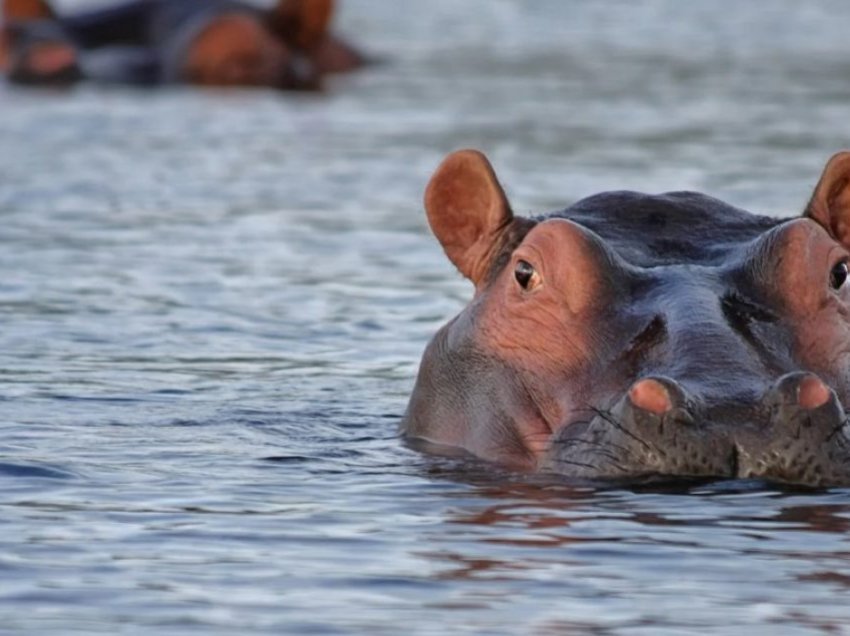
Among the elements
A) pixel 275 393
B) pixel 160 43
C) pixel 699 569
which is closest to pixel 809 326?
pixel 699 569

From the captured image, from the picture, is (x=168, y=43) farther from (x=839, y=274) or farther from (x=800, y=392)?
(x=800, y=392)

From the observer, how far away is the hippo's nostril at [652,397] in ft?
23.8

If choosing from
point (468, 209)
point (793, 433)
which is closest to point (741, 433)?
point (793, 433)

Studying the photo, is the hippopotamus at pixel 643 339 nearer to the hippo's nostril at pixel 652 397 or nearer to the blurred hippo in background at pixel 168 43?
the hippo's nostril at pixel 652 397

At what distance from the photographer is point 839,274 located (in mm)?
8297

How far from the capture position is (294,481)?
8258 millimetres

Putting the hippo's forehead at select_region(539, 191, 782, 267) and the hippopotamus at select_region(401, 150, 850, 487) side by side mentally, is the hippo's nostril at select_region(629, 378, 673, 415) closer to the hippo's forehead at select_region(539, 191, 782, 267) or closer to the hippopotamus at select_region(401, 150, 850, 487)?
the hippopotamus at select_region(401, 150, 850, 487)

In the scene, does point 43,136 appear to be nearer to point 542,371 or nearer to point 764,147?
point 764,147

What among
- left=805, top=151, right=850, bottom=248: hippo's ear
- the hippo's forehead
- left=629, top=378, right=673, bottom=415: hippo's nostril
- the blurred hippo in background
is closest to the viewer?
left=629, top=378, right=673, bottom=415: hippo's nostril

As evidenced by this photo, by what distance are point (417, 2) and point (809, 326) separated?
34.0m

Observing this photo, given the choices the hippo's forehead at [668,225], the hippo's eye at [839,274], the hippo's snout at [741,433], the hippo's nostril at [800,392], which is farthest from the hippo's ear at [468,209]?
the hippo's nostril at [800,392]

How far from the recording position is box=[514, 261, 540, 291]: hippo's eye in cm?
842

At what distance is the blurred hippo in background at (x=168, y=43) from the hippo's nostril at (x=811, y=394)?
18.2m

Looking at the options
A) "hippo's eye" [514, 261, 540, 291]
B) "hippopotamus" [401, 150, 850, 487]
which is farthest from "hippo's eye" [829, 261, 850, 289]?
"hippo's eye" [514, 261, 540, 291]
